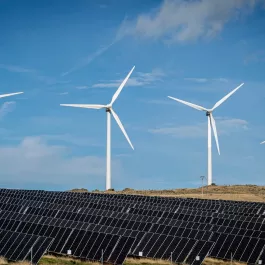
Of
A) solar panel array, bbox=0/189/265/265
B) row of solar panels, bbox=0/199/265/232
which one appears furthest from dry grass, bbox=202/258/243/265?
row of solar panels, bbox=0/199/265/232

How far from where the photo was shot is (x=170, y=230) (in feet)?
132

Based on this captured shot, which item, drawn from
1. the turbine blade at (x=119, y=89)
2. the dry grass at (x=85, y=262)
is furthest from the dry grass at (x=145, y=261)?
the turbine blade at (x=119, y=89)

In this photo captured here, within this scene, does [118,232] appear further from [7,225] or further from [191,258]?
[7,225]

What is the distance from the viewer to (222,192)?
11625 cm

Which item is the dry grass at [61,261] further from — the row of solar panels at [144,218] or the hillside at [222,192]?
the hillside at [222,192]

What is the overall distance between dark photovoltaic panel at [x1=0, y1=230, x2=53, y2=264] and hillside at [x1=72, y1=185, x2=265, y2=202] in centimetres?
6999

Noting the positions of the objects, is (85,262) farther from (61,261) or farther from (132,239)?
(132,239)

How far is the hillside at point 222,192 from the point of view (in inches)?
4168

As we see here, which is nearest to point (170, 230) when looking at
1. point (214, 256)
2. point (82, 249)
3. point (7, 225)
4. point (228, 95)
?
point (214, 256)

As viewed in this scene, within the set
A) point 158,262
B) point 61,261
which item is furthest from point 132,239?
point 61,261

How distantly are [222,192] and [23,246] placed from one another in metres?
85.9

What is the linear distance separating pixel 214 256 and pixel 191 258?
3.22 meters

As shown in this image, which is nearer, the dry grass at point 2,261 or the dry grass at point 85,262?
the dry grass at point 2,261

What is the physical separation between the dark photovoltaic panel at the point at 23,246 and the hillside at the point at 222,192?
69991 mm
